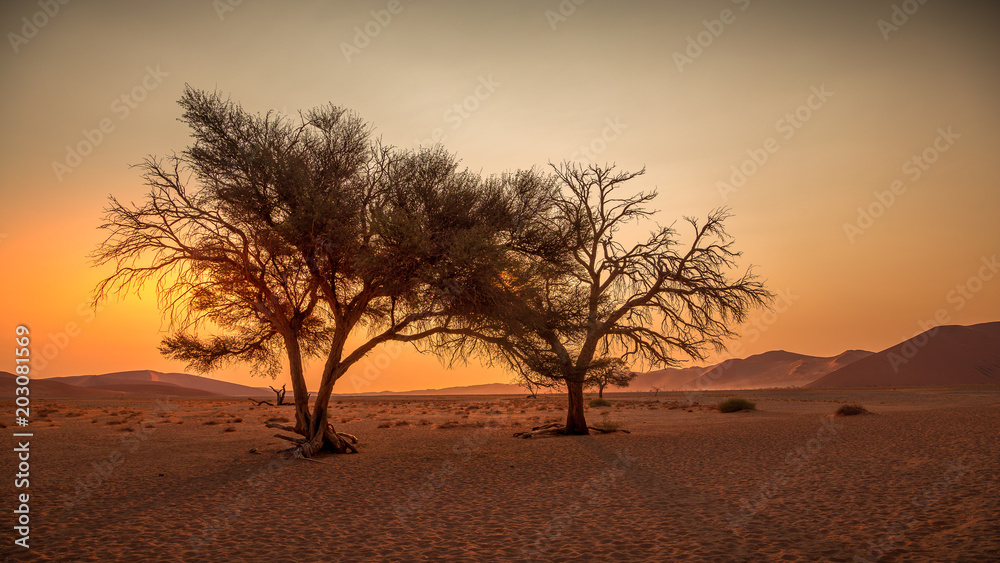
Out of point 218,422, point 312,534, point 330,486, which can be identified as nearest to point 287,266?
point 330,486

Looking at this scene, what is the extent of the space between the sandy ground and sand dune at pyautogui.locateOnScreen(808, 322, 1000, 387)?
4893 inches

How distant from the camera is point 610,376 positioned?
1855 centimetres

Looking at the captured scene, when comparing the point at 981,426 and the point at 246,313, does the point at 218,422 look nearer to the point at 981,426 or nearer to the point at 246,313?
the point at 246,313

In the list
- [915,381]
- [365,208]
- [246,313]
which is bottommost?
[915,381]

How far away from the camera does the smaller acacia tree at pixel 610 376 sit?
58.6 feet

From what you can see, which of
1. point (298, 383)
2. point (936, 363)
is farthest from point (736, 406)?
point (936, 363)

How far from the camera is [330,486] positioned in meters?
12.6

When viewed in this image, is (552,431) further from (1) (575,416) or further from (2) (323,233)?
(2) (323,233)

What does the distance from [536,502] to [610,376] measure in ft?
27.7

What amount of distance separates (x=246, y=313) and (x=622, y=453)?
43.7ft

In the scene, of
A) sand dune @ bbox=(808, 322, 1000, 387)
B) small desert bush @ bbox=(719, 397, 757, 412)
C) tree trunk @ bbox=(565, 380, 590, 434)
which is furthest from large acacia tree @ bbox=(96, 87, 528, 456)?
sand dune @ bbox=(808, 322, 1000, 387)

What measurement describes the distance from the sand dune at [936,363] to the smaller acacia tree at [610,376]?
123 meters

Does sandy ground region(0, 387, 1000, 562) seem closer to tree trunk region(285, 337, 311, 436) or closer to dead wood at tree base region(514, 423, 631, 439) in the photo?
tree trunk region(285, 337, 311, 436)

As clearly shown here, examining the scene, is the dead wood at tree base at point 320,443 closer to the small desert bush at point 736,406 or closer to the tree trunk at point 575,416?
the tree trunk at point 575,416
